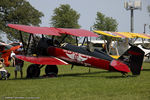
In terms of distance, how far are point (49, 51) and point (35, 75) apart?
121cm

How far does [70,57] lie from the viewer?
1326 centimetres

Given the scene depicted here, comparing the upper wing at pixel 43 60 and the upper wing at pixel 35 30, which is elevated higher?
the upper wing at pixel 35 30

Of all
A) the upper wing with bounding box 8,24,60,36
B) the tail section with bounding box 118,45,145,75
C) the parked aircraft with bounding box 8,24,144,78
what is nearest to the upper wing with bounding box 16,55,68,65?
the parked aircraft with bounding box 8,24,144,78

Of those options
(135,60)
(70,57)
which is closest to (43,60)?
(70,57)

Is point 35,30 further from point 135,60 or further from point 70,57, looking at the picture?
point 135,60

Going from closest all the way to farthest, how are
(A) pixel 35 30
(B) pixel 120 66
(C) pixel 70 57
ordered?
1. (B) pixel 120 66
2. (A) pixel 35 30
3. (C) pixel 70 57

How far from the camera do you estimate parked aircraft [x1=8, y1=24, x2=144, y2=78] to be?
12.3 m

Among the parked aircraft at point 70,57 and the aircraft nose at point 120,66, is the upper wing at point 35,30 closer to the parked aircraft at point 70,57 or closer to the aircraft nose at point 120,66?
the parked aircraft at point 70,57

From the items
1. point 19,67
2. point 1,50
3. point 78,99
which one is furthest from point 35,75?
point 1,50

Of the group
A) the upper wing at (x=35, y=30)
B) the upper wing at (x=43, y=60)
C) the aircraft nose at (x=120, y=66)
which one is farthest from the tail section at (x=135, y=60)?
the upper wing at (x=35, y=30)

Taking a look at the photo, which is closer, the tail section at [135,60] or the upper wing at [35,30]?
the tail section at [135,60]

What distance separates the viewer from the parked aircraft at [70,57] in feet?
40.2

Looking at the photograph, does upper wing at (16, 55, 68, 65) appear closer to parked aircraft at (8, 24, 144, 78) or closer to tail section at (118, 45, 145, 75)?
parked aircraft at (8, 24, 144, 78)

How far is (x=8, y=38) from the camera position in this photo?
49.0 m
